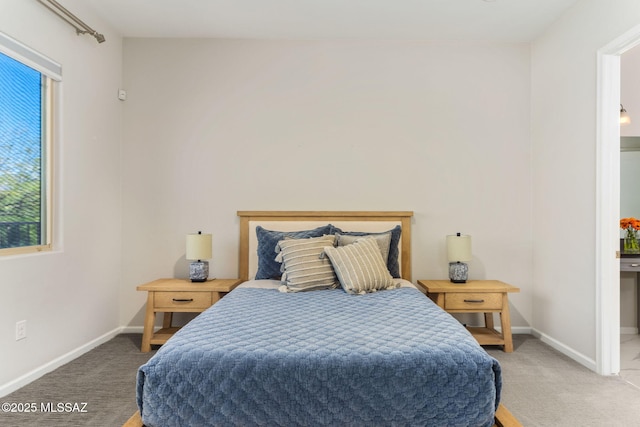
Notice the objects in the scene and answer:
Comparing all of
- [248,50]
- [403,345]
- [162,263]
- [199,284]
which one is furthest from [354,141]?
[403,345]

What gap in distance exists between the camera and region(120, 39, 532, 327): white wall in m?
3.93

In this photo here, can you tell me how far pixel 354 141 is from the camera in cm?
394

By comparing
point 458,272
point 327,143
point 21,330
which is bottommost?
point 21,330

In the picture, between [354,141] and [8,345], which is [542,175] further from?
[8,345]

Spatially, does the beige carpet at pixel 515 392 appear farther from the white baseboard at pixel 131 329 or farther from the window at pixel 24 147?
the window at pixel 24 147

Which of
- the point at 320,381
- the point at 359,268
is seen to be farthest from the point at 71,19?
the point at 320,381

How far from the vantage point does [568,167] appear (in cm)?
334

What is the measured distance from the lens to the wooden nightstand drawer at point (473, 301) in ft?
11.2

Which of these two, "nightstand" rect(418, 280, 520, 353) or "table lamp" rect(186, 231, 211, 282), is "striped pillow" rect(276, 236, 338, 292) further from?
"nightstand" rect(418, 280, 520, 353)

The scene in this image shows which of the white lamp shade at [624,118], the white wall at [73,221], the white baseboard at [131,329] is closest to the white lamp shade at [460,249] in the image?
the white lamp shade at [624,118]

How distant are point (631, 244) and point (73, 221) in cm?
475

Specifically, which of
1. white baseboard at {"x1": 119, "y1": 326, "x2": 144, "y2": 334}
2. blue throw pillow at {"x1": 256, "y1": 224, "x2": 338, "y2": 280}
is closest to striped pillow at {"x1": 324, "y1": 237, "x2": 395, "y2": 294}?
blue throw pillow at {"x1": 256, "y1": 224, "x2": 338, "y2": 280}

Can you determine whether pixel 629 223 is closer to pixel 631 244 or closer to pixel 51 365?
pixel 631 244

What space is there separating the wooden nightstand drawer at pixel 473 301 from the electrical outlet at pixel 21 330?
3.02 metres
